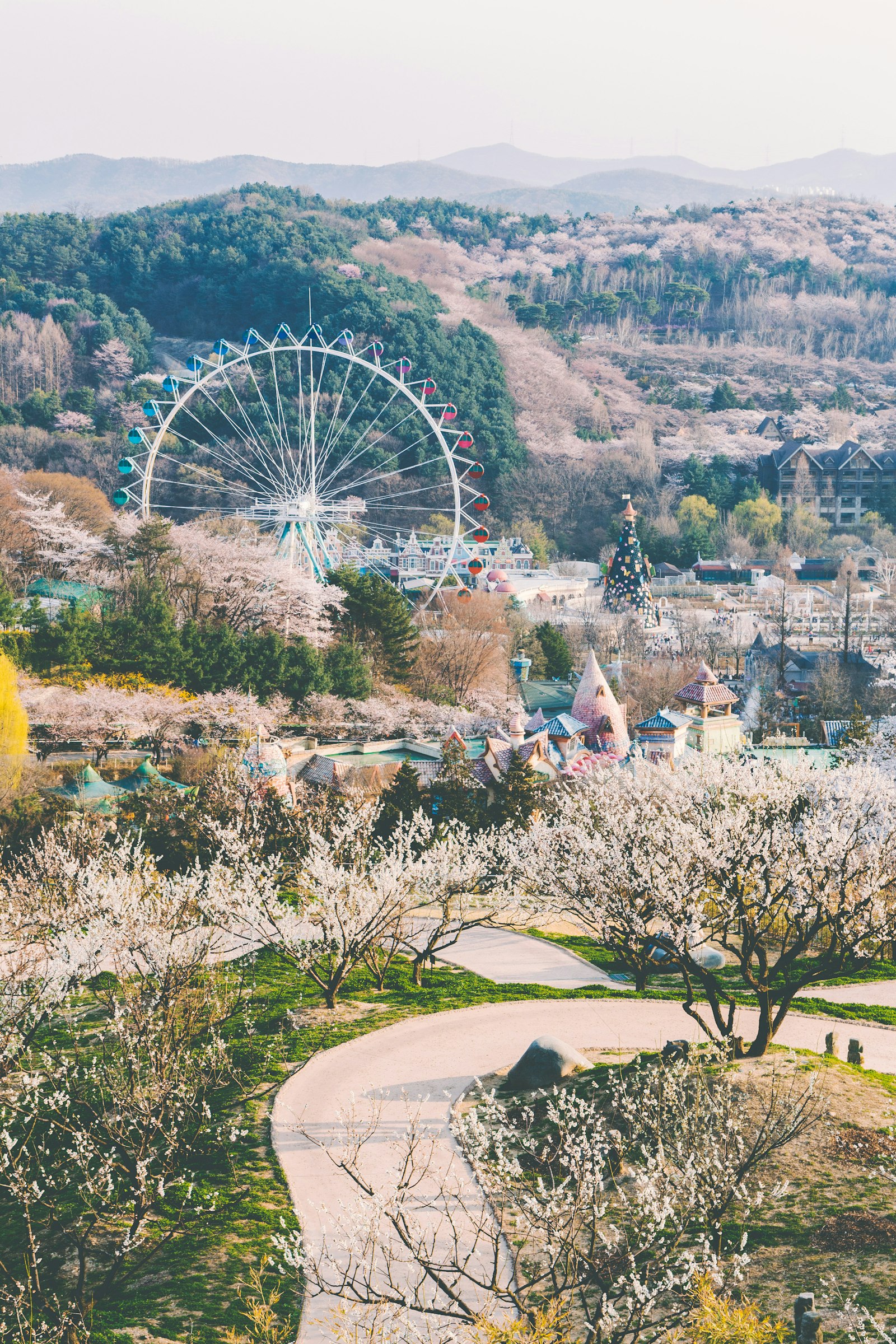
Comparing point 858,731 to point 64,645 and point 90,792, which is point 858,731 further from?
point 64,645

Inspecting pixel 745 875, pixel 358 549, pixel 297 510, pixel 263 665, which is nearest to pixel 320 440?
pixel 358 549

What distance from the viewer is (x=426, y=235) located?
127 m

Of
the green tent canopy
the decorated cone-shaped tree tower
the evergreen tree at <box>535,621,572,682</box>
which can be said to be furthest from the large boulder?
the decorated cone-shaped tree tower

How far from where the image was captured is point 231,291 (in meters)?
97.8

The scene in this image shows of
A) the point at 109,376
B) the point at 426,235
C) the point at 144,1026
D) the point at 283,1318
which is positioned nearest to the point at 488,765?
the point at 144,1026

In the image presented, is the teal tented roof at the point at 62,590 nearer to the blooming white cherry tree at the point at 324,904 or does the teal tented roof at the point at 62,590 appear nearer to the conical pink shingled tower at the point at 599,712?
the conical pink shingled tower at the point at 599,712

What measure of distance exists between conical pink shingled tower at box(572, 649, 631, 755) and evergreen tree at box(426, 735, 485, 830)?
11.2 ft

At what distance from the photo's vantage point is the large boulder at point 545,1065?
1589 centimetres

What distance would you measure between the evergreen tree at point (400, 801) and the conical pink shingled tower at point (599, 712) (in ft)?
16.3

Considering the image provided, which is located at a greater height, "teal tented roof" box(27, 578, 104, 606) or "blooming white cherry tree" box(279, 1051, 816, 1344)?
"teal tented roof" box(27, 578, 104, 606)

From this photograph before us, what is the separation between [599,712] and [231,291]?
76028mm

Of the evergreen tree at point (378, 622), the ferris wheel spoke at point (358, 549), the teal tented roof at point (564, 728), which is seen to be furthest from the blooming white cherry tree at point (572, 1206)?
the ferris wheel spoke at point (358, 549)

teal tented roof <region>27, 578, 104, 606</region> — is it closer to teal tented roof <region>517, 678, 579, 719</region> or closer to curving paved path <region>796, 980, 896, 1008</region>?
teal tented roof <region>517, 678, 579, 719</region>

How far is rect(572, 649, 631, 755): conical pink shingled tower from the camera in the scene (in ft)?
101
